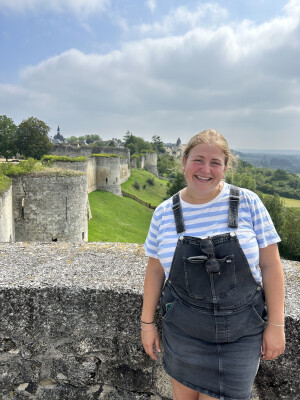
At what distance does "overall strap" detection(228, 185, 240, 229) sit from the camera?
192 cm

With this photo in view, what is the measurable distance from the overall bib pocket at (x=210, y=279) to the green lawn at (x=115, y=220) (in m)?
18.2

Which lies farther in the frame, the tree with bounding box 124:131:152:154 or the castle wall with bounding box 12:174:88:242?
the tree with bounding box 124:131:152:154

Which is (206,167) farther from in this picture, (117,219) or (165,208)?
(117,219)

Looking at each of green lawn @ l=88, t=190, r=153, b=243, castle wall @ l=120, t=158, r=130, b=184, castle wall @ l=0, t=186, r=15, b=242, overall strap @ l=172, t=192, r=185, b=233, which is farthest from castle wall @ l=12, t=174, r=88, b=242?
castle wall @ l=120, t=158, r=130, b=184

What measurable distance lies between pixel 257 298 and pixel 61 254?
6.86 feet

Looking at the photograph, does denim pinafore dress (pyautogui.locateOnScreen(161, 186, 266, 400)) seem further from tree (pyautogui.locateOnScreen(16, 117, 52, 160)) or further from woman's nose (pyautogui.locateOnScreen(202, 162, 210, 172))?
tree (pyautogui.locateOnScreen(16, 117, 52, 160))

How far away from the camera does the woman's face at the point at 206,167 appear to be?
6.50 feet

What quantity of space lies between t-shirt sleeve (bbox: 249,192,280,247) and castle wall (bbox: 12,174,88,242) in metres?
13.2

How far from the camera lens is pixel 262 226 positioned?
6.28 feet

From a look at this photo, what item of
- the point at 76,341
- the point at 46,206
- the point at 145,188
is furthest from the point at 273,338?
the point at 145,188

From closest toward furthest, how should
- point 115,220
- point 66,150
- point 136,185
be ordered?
point 115,220 → point 66,150 → point 136,185

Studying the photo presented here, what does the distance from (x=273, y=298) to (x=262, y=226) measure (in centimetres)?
46

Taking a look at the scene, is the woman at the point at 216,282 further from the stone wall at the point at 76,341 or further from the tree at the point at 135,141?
the tree at the point at 135,141

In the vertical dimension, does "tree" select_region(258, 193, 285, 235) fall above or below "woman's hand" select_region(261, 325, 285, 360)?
below
